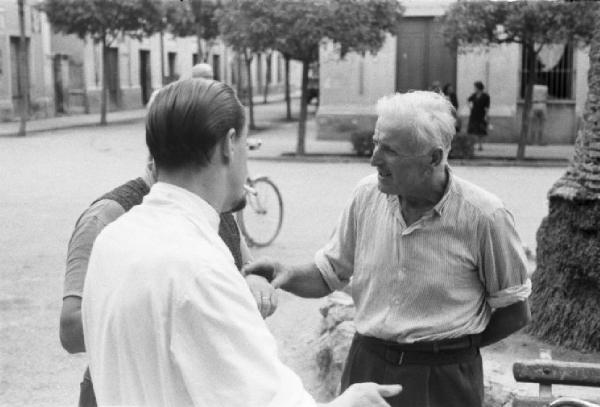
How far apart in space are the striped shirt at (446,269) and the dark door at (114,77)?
37.0 metres

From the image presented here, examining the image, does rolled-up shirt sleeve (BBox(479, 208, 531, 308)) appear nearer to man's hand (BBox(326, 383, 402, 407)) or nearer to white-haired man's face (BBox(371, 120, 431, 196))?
white-haired man's face (BBox(371, 120, 431, 196))

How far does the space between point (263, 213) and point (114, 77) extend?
30592mm

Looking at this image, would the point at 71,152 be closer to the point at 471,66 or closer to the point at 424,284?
the point at 471,66

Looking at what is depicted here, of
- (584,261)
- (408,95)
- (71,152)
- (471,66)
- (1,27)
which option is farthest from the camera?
(1,27)

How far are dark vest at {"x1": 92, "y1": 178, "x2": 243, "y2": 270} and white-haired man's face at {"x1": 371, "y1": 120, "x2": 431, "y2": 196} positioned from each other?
1.61 feet

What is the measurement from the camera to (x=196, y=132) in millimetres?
1711

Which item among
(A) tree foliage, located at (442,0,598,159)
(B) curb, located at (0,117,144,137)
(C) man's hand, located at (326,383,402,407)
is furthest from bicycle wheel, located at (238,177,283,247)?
(B) curb, located at (0,117,144,137)

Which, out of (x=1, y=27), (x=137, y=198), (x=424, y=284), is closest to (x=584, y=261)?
(x=424, y=284)

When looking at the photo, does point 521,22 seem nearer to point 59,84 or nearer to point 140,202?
point 140,202

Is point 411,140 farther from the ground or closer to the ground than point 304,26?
closer to the ground

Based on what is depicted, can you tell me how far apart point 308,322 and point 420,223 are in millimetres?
4205

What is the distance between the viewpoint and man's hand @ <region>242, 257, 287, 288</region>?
9.38ft

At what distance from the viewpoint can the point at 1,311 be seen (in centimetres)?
738

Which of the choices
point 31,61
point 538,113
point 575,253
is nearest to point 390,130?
point 575,253
